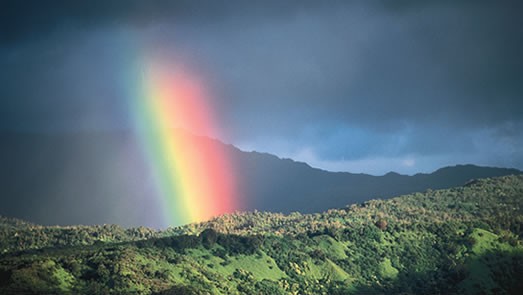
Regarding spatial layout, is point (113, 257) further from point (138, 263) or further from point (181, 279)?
point (181, 279)

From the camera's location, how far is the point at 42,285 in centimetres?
14888

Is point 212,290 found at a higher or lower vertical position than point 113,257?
lower

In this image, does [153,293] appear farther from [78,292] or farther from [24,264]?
[24,264]

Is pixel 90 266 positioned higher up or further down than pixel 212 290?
higher up

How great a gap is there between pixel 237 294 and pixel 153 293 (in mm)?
38456

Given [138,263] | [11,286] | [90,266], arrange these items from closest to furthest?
[11,286] → [90,266] → [138,263]

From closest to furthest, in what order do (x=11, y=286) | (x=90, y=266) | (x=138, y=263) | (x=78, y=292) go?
(x=11, y=286)
(x=78, y=292)
(x=90, y=266)
(x=138, y=263)

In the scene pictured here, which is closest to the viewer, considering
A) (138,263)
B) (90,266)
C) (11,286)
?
(11,286)

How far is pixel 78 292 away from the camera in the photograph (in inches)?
6122

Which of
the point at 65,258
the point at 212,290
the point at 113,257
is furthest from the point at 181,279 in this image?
the point at 65,258

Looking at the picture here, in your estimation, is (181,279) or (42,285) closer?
(42,285)

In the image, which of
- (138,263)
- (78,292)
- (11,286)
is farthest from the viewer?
(138,263)

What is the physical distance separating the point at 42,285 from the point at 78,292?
33.4ft

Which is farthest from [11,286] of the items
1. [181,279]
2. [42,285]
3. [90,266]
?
[181,279]
